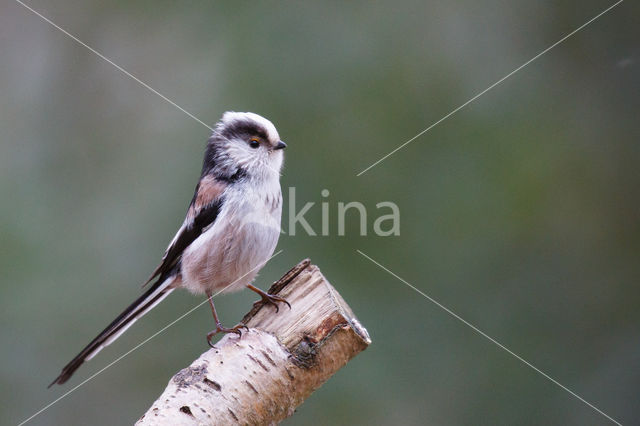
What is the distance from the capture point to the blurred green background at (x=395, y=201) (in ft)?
13.4

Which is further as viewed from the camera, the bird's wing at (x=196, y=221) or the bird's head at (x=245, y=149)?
the bird's head at (x=245, y=149)

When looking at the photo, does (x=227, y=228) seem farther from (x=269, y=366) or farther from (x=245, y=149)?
(x=269, y=366)

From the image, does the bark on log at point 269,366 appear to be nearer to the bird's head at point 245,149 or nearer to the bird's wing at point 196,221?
the bird's wing at point 196,221

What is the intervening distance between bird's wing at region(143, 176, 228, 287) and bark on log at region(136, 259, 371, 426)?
0.79 m

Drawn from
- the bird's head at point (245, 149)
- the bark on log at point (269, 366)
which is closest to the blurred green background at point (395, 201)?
the bird's head at point (245, 149)

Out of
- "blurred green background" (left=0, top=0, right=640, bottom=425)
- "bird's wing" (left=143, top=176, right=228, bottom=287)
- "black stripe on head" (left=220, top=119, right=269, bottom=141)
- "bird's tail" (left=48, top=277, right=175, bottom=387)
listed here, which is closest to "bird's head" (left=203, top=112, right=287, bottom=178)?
"black stripe on head" (left=220, top=119, right=269, bottom=141)

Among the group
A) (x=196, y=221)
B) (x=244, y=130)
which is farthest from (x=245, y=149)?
(x=196, y=221)

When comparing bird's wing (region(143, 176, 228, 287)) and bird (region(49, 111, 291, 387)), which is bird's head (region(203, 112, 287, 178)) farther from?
bird's wing (region(143, 176, 228, 287))

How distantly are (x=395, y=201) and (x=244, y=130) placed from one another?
4.27 feet

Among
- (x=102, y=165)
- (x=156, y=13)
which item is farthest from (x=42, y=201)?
(x=156, y=13)

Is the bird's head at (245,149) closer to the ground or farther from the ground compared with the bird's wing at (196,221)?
farther from the ground

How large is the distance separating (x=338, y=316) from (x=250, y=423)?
0.48 meters

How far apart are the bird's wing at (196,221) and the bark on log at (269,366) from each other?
0.79 metres

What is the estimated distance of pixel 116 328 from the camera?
9.39 ft
